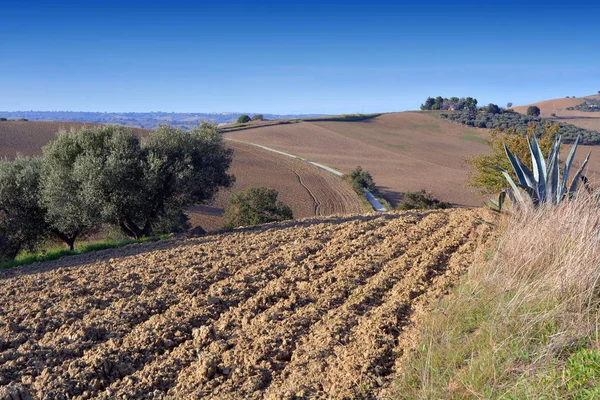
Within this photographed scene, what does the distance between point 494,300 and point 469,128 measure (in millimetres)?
93654

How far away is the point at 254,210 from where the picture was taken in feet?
75.1

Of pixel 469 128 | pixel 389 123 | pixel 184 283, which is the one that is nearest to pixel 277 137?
pixel 389 123

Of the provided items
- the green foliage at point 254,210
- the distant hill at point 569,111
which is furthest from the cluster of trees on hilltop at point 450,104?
the green foliage at point 254,210

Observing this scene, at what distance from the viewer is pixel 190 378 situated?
4902 mm

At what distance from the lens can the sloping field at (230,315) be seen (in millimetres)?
4852

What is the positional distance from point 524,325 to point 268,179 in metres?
37.9

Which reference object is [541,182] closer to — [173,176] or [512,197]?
[512,197]

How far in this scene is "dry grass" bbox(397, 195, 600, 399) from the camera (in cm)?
389

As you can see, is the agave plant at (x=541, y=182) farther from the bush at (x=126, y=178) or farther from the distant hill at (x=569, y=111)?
the distant hill at (x=569, y=111)

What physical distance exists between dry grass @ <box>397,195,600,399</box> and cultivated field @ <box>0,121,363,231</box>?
21.9 metres

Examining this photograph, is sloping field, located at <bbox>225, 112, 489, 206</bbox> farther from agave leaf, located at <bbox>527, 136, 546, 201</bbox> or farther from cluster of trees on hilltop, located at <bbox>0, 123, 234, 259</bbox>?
agave leaf, located at <bbox>527, 136, 546, 201</bbox>

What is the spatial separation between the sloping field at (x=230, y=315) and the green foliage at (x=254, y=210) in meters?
11.9

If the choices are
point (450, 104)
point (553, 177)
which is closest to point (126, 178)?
point (553, 177)

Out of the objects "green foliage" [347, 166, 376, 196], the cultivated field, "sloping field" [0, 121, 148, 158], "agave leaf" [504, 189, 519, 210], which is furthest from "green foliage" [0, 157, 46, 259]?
"green foliage" [347, 166, 376, 196]
